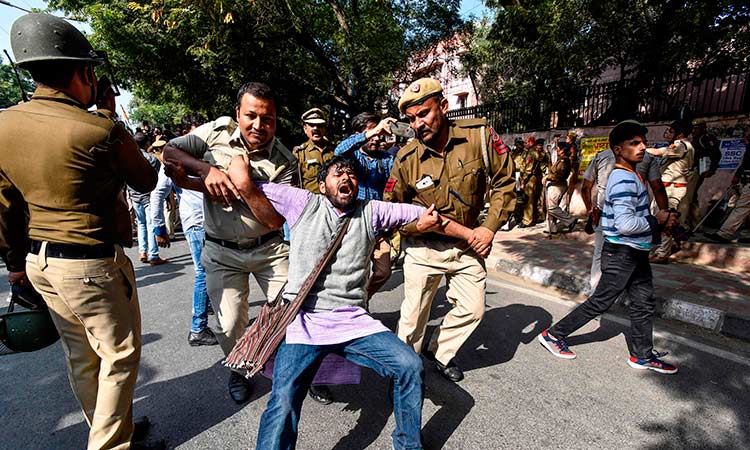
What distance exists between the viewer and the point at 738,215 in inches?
215

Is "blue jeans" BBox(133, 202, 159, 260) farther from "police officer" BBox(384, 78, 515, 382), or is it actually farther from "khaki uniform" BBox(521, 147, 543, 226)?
"khaki uniform" BBox(521, 147, 543, 226)

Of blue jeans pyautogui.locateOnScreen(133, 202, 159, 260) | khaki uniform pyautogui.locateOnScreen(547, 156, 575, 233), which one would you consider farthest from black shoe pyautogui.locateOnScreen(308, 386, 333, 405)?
khaki uniform pyautogui.locateOnScreen(547, 156, 575, 233)

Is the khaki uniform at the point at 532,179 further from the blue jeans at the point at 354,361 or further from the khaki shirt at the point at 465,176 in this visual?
the blue jeans at the point at 354,361

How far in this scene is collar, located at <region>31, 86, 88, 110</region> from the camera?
1.55 metres

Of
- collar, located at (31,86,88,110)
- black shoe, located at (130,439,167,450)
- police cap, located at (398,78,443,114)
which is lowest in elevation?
black shoe, located at (130,439,167,450)

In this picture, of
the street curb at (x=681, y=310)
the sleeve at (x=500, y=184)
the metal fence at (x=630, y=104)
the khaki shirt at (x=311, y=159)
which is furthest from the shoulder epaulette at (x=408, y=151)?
the metal fence at (x=630, y=104)

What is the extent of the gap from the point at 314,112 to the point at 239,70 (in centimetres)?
778

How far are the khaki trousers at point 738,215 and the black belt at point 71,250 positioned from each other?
7.37 metres

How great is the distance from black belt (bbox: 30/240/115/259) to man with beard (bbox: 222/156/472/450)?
2.16 ft

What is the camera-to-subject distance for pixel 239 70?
35.5ft

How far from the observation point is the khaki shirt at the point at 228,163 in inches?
89.8

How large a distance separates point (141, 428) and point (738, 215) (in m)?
7.41

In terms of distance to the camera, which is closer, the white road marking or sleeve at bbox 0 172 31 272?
sleeve at bbox 0 172 31 272

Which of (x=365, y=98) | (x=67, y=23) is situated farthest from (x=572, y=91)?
(x=67, y=23)
